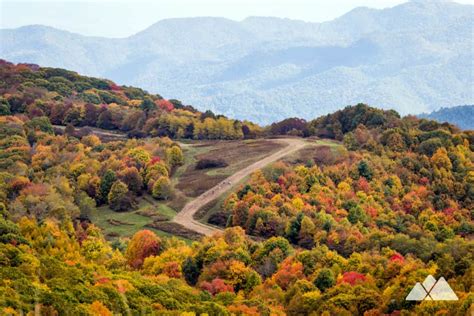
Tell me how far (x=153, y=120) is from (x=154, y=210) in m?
49.5

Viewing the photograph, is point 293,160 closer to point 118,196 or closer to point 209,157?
point 209,157

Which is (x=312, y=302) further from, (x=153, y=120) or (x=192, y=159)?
(x=153, y=120)

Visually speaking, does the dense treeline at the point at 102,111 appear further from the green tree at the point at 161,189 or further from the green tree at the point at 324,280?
the green tree at the point at 324,280

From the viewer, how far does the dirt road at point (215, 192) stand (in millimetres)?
88688

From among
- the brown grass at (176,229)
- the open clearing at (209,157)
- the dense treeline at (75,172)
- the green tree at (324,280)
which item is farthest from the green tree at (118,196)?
the green tree at (324,280)

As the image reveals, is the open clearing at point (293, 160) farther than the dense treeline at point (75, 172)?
Yes

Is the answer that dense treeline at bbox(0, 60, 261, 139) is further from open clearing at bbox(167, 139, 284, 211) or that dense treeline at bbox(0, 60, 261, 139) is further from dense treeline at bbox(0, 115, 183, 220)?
dense treeline at bbox(0, 115, 183, 220)

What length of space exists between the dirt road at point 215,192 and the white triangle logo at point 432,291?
37.1m

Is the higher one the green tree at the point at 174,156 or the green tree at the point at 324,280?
the green tree at the point at 174,156

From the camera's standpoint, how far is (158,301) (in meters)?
48.8

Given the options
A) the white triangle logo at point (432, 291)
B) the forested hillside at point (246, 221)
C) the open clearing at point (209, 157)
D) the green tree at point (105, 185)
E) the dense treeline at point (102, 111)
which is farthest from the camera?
the dense treeline at point (102, 111)

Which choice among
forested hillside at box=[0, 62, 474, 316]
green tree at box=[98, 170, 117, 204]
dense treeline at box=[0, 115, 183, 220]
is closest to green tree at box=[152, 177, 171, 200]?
dense treeline at box=[0, 115, 183, 220]

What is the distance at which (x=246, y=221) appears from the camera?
8712 centimetres

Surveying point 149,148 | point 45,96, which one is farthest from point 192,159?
point 45,96
